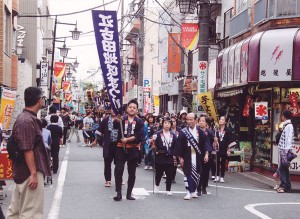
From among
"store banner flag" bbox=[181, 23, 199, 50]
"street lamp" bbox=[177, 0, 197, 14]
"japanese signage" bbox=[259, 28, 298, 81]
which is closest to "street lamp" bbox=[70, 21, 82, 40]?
"store banner flag" bbox=[181, 23, 199, 50]

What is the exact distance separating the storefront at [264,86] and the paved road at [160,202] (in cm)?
233

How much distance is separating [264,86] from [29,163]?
12.2 metres

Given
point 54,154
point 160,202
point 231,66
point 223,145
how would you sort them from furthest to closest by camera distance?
1. point 231,66
2. point 54,154
3. point 223,145
4. point 160,202

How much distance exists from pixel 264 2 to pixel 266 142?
436cm

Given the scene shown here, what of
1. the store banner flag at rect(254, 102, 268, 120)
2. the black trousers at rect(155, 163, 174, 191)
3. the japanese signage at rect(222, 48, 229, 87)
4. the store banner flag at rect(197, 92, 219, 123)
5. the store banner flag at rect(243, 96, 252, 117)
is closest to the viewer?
the black trousers at rect(155, 163, 174, 191)

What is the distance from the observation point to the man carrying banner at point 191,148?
11.7m

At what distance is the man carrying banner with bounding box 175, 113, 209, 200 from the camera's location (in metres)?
11.7

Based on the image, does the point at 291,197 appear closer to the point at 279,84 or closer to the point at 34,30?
the point at 279,84

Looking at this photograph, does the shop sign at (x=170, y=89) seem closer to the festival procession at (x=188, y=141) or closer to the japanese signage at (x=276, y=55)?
the festival procession at (x=188, y=141)

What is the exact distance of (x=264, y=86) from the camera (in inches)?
685

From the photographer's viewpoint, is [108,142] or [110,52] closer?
[110,52]

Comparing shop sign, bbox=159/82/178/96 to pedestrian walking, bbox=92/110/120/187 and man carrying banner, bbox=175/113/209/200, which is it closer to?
pedestrian walking, bbox=92/110/120/187

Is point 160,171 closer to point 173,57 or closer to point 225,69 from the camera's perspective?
point 225,69

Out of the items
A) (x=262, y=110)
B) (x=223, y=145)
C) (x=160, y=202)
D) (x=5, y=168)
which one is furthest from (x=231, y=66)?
(x=5, y=168)
